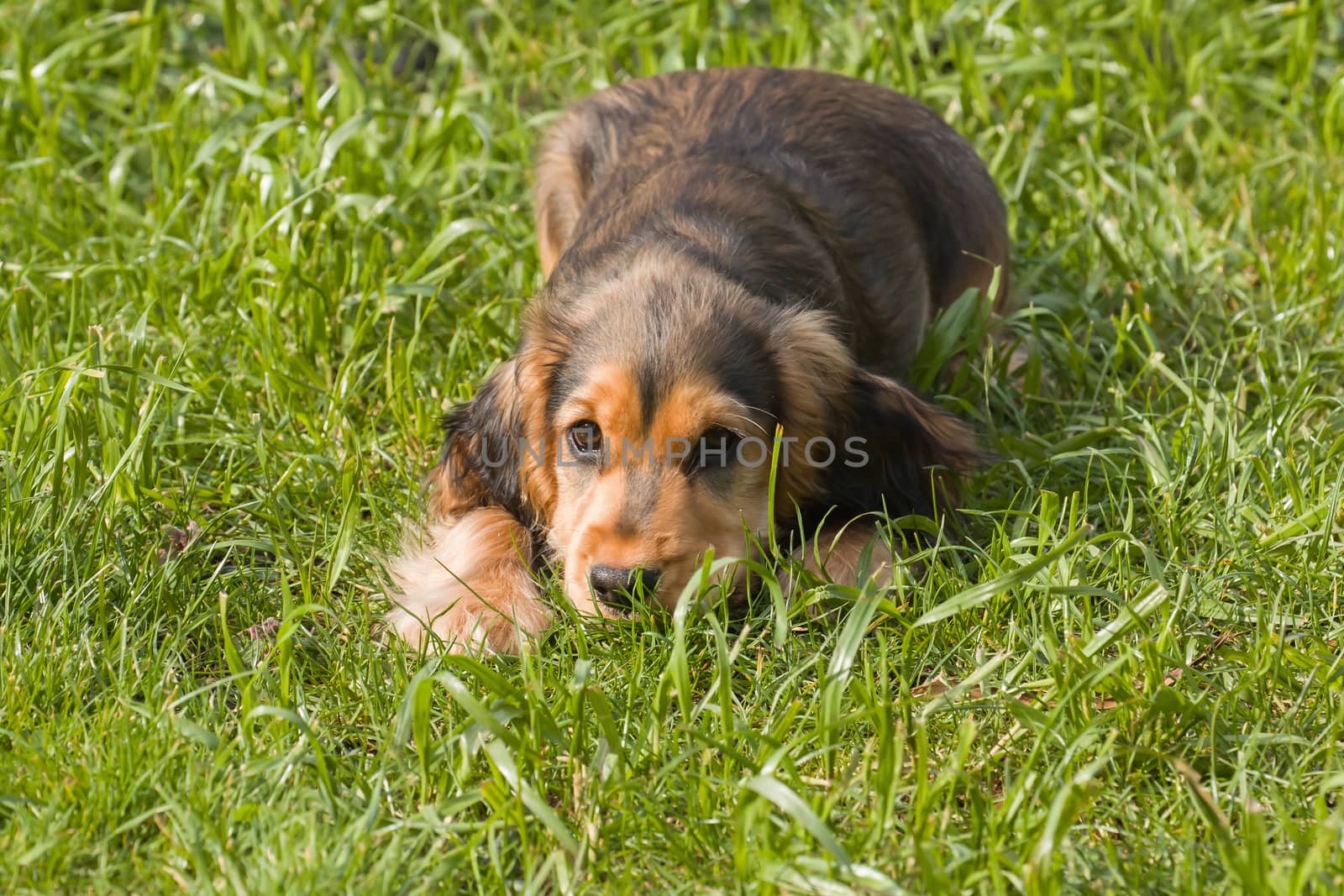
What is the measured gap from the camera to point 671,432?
328cm

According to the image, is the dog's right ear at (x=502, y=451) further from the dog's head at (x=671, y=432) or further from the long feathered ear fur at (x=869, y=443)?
the long feathered ear fur at (x=869, y=443)

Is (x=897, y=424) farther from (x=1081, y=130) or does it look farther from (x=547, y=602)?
(x=1081, y=130)

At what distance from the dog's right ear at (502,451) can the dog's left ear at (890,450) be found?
2.42ft

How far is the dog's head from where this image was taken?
10.6 ft

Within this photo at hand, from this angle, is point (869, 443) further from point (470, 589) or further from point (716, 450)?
point (470, 589)

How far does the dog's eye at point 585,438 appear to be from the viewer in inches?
134

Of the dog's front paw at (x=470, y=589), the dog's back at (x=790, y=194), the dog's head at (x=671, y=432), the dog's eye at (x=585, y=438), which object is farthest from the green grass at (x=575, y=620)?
the dog's eye at (x=585, y=438)

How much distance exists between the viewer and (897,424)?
3.67 m

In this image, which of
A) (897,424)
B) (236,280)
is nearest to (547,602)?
(897,424)

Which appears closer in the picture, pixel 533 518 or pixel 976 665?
pixel 976 665

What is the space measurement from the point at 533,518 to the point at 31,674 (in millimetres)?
1286

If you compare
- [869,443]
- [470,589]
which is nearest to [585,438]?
[470,589]

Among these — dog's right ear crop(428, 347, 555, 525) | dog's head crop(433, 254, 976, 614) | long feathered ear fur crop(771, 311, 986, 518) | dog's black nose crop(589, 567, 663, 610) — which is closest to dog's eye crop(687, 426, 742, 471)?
dog's head crop(433, 254, 976, 614)

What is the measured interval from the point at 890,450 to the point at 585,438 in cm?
80
